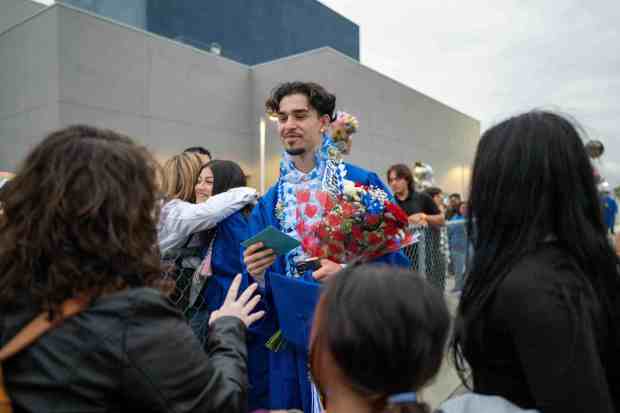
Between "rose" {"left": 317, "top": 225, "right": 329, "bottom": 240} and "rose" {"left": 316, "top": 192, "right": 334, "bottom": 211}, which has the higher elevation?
"rose" {"left": 316, "top": 192, "right": 334, "bottom": 211}

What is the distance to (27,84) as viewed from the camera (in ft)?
30.3

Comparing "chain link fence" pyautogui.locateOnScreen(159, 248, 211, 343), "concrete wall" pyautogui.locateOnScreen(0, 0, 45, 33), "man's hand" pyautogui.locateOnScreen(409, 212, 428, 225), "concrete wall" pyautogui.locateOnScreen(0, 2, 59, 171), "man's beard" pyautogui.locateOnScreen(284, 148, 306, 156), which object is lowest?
"chain link fence" pyautogui.locateOnScreen(159, 248, 211, 343)

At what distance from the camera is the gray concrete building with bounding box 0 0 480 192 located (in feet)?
28.8

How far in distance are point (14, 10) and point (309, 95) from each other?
39.6ft

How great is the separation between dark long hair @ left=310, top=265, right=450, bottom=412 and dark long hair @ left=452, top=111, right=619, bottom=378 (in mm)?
194

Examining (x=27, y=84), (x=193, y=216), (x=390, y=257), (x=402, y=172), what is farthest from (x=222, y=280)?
(x=27, y=84)

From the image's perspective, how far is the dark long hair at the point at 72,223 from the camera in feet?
3.24

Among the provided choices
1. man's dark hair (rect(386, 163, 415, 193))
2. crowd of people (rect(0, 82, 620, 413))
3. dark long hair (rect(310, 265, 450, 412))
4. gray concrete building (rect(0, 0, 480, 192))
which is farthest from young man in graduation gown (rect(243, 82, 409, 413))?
gray concrete building (rect(0, 0, 480, 192))

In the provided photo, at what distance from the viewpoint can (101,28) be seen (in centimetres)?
918

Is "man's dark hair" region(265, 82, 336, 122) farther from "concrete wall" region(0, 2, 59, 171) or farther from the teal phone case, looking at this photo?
"concrete wall" region(0, 2, 59, 171)

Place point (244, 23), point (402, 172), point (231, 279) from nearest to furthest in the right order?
point (231, 279) → point (402, 172) → point (244, 23)

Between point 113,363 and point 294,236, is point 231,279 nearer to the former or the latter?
point 294,236

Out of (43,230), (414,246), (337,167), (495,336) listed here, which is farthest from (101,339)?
(414,246)

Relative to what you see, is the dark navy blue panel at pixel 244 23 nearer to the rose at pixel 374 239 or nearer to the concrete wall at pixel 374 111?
the concrete wall at pixel 374 111
